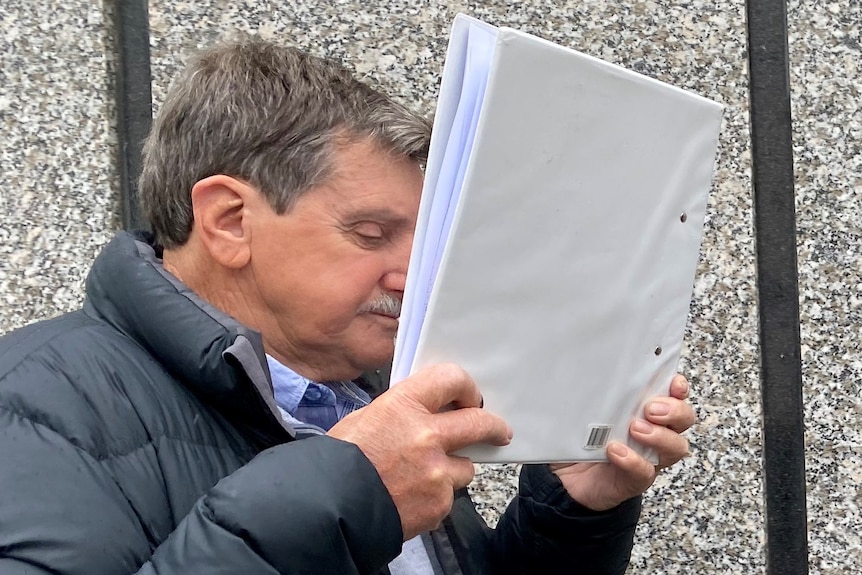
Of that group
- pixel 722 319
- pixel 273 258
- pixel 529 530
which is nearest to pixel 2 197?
pixel 273 258

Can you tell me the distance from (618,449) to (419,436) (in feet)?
1.30

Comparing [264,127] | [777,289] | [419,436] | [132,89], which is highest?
[132,89]

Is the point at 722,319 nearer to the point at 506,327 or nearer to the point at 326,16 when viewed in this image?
the point at 326,16

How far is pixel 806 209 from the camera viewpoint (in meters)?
2.36

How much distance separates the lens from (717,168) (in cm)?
236

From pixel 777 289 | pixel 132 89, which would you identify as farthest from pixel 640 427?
pixel 132 89

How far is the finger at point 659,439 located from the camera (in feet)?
4.47

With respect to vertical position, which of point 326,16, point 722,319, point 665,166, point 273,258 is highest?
point 326,16

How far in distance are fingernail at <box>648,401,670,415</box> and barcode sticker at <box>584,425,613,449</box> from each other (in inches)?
3.4

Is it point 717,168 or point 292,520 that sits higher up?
point 717,168

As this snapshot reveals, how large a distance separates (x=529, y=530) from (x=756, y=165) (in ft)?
3.92

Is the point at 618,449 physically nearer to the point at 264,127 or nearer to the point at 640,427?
the point at 640,427

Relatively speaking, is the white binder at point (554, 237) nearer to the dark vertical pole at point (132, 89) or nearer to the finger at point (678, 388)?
the finger at point (678, 388)

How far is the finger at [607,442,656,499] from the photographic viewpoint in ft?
4.38
